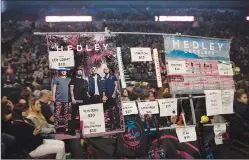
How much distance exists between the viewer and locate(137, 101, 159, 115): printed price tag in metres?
3.02

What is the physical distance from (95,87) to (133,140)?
22.6 inches

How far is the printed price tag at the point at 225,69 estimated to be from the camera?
317 centimetres

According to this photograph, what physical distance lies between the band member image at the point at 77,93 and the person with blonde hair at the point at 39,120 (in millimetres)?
212

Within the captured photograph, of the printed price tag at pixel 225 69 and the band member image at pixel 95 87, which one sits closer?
the band member image at pixel 95 87

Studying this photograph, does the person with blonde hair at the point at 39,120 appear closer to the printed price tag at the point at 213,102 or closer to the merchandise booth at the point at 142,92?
the merchandise booth at the point at 142,92

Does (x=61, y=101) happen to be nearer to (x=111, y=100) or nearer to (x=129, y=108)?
(x=111, y=100)

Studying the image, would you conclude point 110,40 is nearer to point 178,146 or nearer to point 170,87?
point 170,87

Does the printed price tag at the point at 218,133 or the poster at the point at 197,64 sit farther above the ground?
the poster at the point at 197,64

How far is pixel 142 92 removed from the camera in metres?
3.06

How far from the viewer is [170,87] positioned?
3.07m

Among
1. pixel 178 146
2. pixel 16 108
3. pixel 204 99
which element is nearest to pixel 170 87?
pixel 204 99

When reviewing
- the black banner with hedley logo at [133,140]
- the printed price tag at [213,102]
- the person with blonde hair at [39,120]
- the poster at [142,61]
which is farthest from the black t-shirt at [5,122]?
the printed price tag at [213,102]

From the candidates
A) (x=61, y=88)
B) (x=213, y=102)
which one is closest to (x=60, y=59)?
(x=61, y=88)

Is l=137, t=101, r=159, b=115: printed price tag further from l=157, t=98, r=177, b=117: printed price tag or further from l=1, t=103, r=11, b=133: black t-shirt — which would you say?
l=1, t=103, r=11, b=133: black t-shirt
